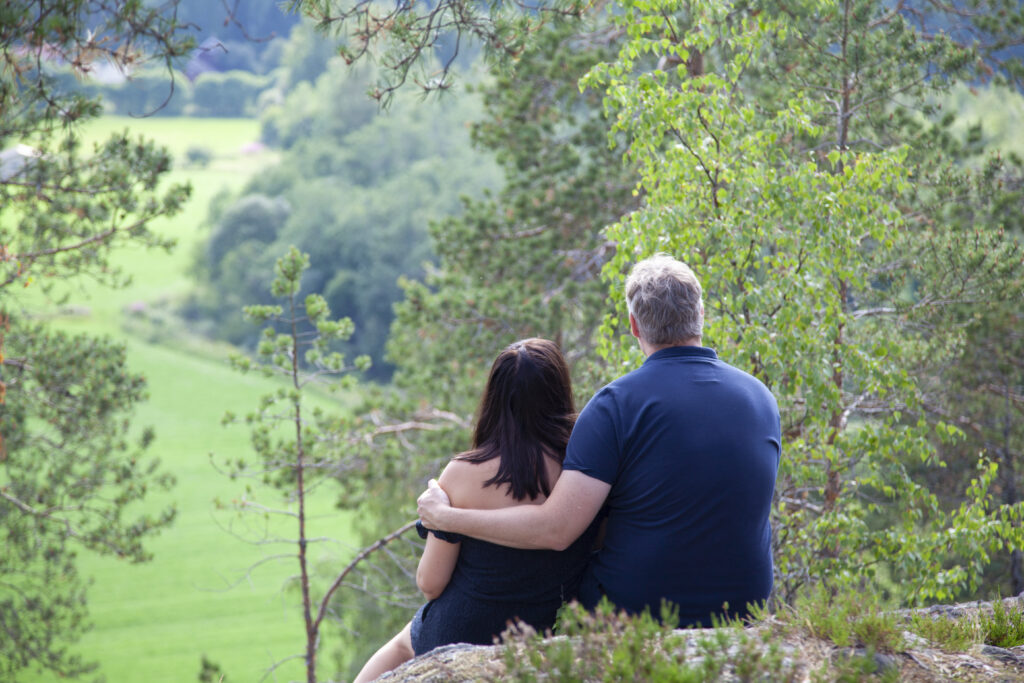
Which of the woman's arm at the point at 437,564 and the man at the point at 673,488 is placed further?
the woman's arm at the point at 437,564

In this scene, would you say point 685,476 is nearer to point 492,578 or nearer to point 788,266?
point 492,578

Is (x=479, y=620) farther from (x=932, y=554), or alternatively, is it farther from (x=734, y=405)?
(x=932, y=554)

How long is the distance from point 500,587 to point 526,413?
0.46m

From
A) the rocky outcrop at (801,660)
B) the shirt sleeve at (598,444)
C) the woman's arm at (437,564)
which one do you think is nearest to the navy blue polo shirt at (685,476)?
the shirt sleeve at (598,444)

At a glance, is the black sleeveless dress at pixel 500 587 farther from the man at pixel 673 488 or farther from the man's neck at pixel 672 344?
the man's neck at pixel 672 344

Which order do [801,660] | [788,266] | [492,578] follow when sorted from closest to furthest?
[801,660] < [492,578] < [788,266]

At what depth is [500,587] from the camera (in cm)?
237

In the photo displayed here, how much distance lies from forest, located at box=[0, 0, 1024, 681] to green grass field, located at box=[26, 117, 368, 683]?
205cm

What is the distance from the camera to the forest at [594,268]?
11.5ft

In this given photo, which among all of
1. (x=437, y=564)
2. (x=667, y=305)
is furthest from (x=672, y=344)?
(x=437, y=564)

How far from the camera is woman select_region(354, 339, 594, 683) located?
2328 mm

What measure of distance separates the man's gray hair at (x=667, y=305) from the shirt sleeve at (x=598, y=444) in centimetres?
22

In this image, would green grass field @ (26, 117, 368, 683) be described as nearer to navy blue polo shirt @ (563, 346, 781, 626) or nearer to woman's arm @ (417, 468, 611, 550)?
woman's arm @ (417, 468, 611, 550)

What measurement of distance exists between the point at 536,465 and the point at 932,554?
2.32 meters
